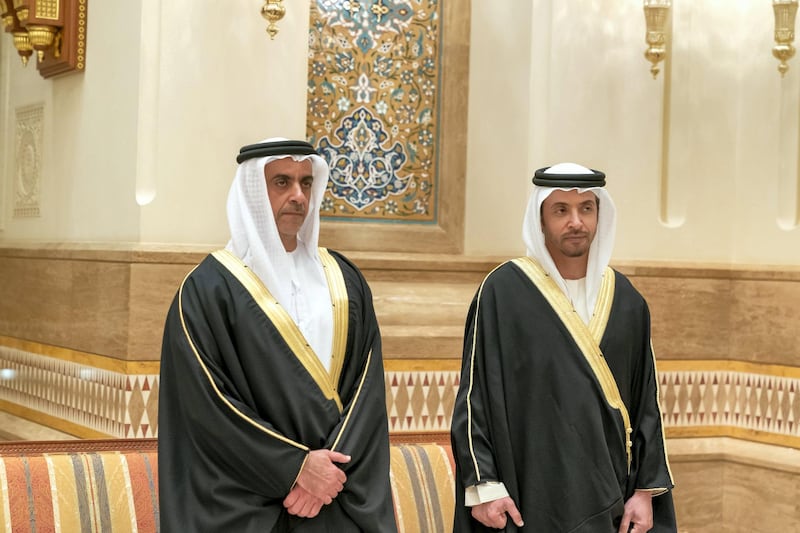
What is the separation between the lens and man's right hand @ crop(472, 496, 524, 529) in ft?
11.2

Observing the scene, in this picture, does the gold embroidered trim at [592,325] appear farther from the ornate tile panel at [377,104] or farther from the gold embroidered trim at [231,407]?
the ornate tile panel at [377,104]

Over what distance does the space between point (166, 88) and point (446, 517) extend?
85.4 inches

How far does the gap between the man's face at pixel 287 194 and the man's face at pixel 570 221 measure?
0.75m

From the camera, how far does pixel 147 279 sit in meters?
4.98

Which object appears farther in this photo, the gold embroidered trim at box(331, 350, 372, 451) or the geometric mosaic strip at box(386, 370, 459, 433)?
the geometric mosaic strip at box(386, 370, 459, 433)

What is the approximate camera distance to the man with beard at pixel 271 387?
317cm

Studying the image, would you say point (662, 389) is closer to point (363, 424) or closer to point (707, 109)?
point (707, 109)

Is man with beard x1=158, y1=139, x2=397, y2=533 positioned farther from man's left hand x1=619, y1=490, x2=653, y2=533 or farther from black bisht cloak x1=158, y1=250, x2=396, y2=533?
man's left hand x1=619, y1=490, x2=653, y2=533

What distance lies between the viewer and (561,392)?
3469 mm

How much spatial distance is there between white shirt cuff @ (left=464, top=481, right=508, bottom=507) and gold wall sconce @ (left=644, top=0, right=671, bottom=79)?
110 inches

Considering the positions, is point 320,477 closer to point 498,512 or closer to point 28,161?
point 498,512

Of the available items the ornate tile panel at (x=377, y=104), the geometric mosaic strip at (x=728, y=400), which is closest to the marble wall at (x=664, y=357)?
the geometric mosaic strip at (x=728, y=400)

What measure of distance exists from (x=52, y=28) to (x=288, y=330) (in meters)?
2.93

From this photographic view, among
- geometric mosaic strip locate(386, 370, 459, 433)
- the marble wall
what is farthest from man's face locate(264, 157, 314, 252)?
geometric mosaic strip locate(386, 370, 459, 433)
